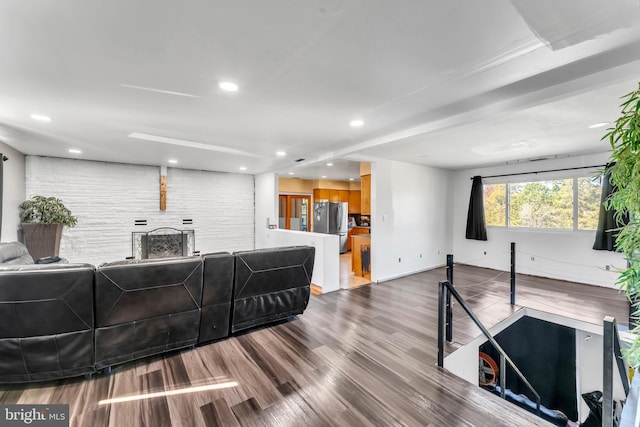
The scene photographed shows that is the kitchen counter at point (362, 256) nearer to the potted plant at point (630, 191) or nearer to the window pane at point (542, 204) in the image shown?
the window pane at point (542, 204)

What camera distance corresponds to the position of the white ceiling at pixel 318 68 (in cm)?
145

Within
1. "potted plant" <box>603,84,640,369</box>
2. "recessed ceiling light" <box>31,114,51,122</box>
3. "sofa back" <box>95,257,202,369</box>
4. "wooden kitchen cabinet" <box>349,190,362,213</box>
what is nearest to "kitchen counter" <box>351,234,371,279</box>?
"sofa back" <box>95,257,202,369</box>

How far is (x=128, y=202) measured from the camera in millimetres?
5758

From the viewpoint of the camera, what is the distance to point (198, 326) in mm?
2621

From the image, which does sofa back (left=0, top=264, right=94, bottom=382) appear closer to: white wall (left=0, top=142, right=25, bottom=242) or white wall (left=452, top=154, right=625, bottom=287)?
white wall (left=0, top=142, right=25, bottom=242)

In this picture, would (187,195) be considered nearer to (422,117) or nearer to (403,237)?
(403,237)

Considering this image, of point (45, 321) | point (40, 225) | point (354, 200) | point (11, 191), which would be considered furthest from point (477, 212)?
point (11, 191)

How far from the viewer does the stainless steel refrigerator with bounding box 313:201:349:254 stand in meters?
7.93

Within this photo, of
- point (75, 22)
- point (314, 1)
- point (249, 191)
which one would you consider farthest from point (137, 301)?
point (249, 191)

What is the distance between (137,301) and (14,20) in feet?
6.66

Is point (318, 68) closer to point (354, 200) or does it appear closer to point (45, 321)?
point (45, 321)

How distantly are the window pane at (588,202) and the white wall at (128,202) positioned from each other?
7.41 meters

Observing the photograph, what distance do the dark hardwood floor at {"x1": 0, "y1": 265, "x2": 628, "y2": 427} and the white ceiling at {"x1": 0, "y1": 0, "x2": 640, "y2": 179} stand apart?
248 cm

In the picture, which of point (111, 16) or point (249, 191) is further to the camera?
point (249, 191)
